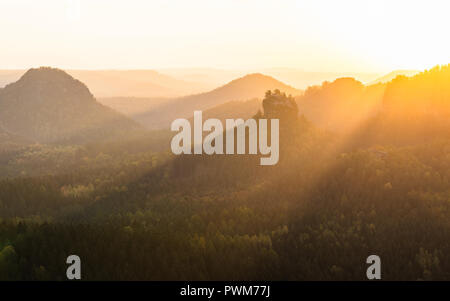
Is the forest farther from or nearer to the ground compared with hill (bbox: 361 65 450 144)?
nearer to the ground

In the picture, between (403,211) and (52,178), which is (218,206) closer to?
(403,211)

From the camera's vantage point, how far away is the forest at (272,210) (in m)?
58.2

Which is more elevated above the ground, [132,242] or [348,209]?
[348,209]

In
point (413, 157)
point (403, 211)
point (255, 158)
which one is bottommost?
point (403, 211)

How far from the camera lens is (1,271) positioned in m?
53.3

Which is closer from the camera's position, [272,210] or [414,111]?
[272,210]

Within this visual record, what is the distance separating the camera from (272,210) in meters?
90.4

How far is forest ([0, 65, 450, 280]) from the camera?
5825 cm

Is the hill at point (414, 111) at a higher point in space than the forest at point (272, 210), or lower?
higher

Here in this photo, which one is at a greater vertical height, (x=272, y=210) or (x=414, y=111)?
(x=414, y=111)

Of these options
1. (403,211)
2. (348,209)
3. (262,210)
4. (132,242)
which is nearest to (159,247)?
(132,242)

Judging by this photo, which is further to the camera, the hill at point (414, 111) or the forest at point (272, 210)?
the hill at point (414, 111)
